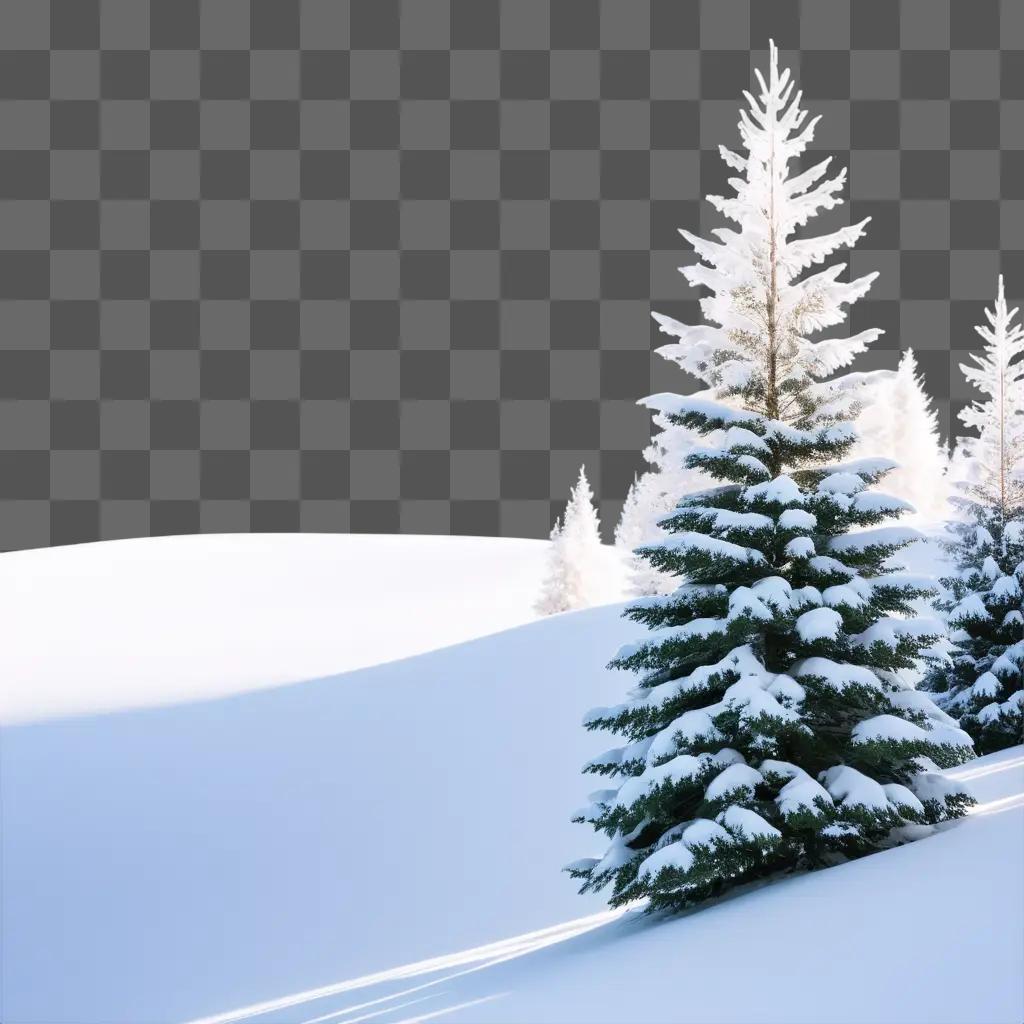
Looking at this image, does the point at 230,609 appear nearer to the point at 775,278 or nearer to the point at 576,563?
the point at 576,563

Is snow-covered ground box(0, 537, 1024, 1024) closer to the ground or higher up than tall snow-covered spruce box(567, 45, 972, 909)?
closer to the ground

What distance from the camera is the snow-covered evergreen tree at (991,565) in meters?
16.5

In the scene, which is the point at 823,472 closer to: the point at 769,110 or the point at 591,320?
the point at 769,110

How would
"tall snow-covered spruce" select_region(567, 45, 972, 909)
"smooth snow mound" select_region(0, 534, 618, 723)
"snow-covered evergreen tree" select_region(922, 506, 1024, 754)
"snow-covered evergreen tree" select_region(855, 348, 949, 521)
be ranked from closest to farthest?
"tall snow-covered spruce" select_region(567, 45, 972, 909) < "snow-covered evergreen tree" select_region(922, 506, 1024, 754) < "smooth snow mound" select_region(0, 534, 618, 723) < "snow-covered evergreen tree" select_region(855, 348, 949, 521)

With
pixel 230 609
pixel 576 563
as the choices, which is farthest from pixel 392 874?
pixel 230 609

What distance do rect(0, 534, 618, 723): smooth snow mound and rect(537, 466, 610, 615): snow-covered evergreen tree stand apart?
139 inches

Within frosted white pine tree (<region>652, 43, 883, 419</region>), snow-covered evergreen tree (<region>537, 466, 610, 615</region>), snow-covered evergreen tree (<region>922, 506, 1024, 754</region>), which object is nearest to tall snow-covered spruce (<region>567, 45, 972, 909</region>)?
frosted white pine tree (<region>652, 43, 883, 419</region>)

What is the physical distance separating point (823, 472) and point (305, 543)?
61.4 m

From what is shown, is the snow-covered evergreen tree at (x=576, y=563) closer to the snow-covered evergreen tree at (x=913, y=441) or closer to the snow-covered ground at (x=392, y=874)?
the snow-covered ground at (x=392, y=874)

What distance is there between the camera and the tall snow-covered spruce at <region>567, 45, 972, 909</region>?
27.1ft

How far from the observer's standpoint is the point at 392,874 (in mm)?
16406

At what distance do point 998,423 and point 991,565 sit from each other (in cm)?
264

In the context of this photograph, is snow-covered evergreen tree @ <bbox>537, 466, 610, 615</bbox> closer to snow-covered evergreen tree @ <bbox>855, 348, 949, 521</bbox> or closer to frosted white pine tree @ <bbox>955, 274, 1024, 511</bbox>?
snow-covered evergreen tree @ <bbox>855, 348, 949, 521</bbox>

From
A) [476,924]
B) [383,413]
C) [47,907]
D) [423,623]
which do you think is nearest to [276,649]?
[423,623]
